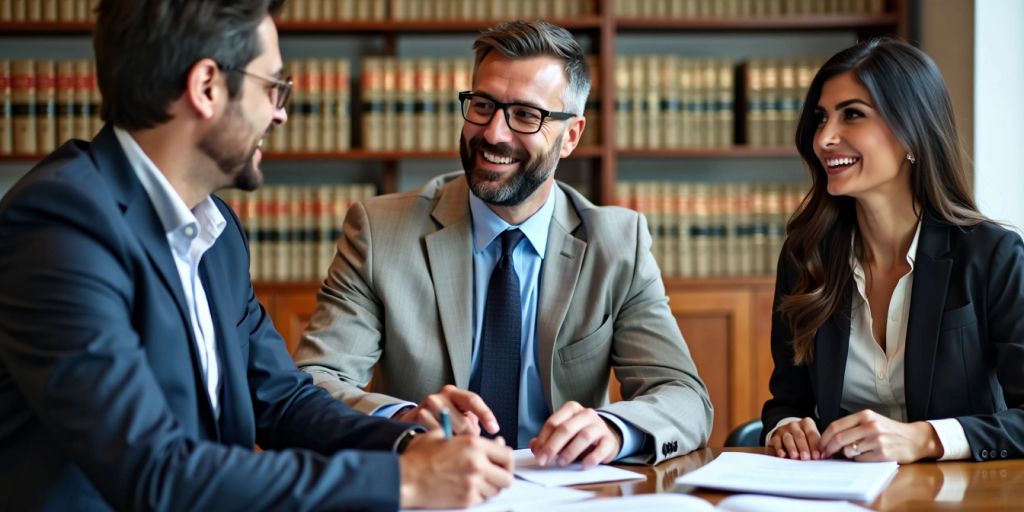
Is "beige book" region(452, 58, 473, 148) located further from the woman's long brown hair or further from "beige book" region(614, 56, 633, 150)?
the woman's long brown hair

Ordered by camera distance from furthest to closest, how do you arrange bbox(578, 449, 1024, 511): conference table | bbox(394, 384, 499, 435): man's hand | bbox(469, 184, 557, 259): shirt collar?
bbox(469, 184, 557, 259): shirt collar → bbox(394, 384, 499, 435): man's hand → bbox(578, 449, 1024, 511): conference table

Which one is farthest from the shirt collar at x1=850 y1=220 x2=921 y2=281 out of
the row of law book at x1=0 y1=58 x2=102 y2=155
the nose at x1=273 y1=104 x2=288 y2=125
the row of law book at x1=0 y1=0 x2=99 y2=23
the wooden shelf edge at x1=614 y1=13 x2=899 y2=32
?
the row of law book at x1=0 y1=0 x2=99 y2=23

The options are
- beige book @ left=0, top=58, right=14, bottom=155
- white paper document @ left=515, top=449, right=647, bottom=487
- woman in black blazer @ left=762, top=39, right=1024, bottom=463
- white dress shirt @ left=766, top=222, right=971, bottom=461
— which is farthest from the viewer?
beige book @ left=0, top=58, right=14, bottom=155

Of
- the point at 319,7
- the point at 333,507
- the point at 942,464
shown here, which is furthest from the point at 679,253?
the point at 333,507

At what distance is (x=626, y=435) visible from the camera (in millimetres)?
1769

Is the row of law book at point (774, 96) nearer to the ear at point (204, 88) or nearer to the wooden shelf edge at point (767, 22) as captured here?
the wooden shelf edge at point (767, 22)

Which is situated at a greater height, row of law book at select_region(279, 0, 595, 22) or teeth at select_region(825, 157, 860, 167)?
row of law book at select_region(279, 0, 595, 22)

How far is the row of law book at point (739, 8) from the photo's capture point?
440 cm

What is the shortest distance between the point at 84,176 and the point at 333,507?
0.52 metres

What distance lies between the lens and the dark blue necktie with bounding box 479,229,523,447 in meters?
2.19

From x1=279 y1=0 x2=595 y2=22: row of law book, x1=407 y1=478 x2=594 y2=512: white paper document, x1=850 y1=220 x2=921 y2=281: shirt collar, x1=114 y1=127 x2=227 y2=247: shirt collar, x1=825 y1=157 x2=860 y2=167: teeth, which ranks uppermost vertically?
x1=279 y1=0 x2=595 y2=22: row of law book

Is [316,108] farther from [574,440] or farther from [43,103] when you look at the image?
[574,440]

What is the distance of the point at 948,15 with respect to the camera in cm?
411

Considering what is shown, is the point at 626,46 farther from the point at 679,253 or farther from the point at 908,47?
the point at 908,47
